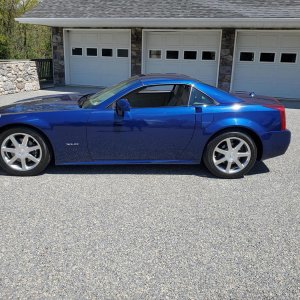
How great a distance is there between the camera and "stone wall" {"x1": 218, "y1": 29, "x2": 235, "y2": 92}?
1264 cm

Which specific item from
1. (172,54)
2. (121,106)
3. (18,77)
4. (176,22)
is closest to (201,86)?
(121,106)

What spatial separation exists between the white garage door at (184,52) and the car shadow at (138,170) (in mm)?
9087

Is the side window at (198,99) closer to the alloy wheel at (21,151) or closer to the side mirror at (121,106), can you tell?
the side mirror at (121,106)

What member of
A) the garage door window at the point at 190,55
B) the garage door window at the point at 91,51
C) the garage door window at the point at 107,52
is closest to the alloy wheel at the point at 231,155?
the garage door window at the point at 190,55

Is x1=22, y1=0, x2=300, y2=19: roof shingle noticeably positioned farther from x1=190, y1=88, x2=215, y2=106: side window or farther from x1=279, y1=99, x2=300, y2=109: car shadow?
x1=190, y1=88, x2=215, y2=106: side window

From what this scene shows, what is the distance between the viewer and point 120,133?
442 centimetres

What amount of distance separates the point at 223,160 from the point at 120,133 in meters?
1.47

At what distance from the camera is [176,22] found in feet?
38.8

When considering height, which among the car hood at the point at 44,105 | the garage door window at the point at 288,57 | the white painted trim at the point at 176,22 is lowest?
the garage door window at the point at 288,57

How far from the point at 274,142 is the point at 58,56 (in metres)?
12.7

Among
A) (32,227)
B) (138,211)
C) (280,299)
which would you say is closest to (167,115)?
(138,211)

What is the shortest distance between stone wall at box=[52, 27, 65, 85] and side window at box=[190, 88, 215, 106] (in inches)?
469

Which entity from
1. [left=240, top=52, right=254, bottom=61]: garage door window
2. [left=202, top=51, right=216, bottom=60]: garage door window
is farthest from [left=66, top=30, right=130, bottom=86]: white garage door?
[left=240, top=52, right=254, bottom=61]: garage door window

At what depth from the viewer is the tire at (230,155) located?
4.56 m
